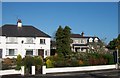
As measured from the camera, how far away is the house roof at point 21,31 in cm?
5409

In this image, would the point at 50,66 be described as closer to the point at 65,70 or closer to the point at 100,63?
the point at 65,70

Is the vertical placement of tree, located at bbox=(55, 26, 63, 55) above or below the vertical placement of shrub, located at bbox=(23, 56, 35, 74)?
above

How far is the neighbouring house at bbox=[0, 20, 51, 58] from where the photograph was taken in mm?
53125

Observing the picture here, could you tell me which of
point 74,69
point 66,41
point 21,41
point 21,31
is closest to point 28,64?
point 74,69

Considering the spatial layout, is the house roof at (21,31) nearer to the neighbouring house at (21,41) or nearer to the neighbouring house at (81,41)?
the neighbouring house at (21,41)

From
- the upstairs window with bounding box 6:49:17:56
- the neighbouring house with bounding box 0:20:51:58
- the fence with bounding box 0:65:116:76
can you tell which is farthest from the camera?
the upstairs window with bounding box 6:49:17:56

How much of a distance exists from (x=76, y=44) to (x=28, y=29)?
→ 2363cm

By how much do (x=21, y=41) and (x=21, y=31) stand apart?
256 centimetres

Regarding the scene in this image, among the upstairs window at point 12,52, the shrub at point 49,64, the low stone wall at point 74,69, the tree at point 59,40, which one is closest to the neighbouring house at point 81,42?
the tree at point 59,40

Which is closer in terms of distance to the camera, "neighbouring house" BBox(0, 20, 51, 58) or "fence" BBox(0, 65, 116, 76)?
"fence" BBox(0, 65, 116, 76)

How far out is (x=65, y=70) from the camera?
35.4 m

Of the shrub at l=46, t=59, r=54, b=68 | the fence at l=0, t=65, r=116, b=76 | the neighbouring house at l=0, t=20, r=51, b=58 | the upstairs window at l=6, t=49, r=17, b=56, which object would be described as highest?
the neighbouring house at l=0, t=20, r=51, b=58

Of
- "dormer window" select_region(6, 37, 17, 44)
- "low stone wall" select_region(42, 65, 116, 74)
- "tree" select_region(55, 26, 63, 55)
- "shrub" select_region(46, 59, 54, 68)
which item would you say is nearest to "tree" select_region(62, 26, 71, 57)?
"tree" select_region(55, 26, 63, 55)

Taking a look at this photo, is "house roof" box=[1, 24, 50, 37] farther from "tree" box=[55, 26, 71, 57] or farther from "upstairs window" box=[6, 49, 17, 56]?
"tree" box=[55, 26, 71, 57]
